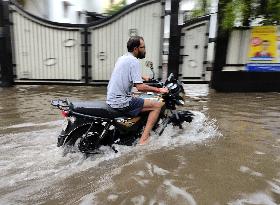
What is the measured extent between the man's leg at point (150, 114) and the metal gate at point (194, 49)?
191 inches

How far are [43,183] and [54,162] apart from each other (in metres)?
0.59

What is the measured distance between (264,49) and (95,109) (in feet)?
20.8

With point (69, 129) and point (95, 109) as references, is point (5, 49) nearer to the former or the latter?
point (69, 129)

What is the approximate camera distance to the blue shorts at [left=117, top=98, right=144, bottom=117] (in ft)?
16.0

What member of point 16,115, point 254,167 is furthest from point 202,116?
point 16,115

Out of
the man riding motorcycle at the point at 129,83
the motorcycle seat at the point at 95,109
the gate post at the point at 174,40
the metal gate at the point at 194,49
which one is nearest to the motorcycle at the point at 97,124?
the motorcycle seat at the point at 95,109

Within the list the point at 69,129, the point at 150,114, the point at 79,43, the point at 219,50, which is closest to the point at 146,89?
the point at 150,114

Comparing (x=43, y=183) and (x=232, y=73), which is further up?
(x=232, y=73)

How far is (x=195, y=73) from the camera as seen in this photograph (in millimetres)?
9828

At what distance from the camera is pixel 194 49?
9.66 m

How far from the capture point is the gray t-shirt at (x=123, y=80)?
4723 millimetres

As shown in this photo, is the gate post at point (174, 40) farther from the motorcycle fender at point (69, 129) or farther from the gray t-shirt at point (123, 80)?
the motorcycle fender at point (69, 129)

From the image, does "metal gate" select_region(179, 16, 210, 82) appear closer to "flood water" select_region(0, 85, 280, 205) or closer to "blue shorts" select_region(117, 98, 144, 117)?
"flood water" select_region(0, 85, 280, 205)

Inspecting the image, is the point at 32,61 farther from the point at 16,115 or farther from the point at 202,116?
the point at 202,116
